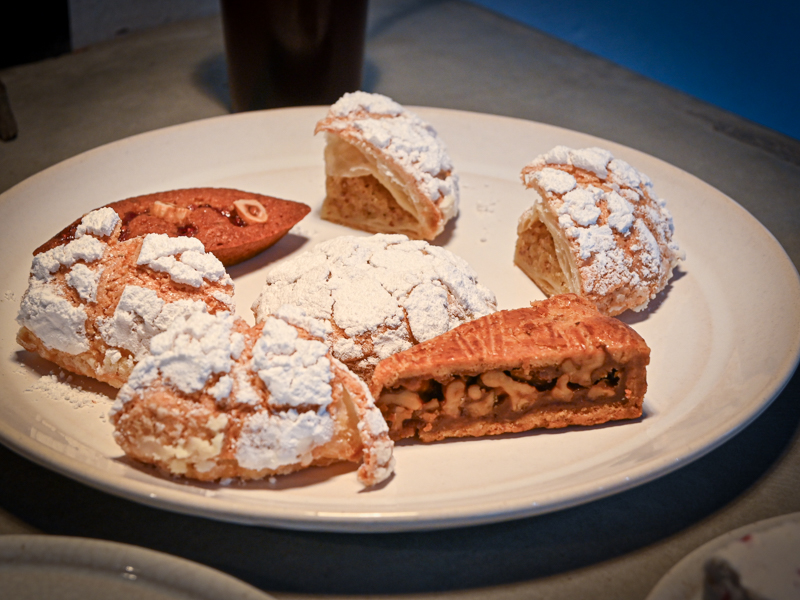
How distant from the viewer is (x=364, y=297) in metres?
2.38

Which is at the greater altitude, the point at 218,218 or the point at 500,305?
the point at 218,218

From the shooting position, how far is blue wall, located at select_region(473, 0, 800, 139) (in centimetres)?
461

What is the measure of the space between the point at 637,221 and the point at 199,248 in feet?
5.41

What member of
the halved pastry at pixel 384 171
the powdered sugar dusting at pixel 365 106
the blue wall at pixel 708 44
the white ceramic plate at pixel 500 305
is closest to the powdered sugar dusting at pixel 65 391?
the white ceramic plate at pixel 500 305

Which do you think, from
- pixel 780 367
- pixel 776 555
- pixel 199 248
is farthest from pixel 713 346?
pixel 199 248

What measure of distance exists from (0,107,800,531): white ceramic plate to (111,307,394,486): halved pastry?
7 cm

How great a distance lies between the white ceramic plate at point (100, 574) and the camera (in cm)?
155

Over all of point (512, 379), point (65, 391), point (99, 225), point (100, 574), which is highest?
point (99, 225)

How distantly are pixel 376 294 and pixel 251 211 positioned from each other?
0.86m

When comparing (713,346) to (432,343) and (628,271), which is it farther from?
(432,343)

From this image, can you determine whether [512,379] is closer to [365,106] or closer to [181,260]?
[181,260]

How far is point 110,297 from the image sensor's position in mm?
2221

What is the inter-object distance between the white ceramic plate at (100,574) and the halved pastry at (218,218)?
1.32 metres

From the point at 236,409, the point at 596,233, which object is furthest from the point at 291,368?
the point at 596,233
